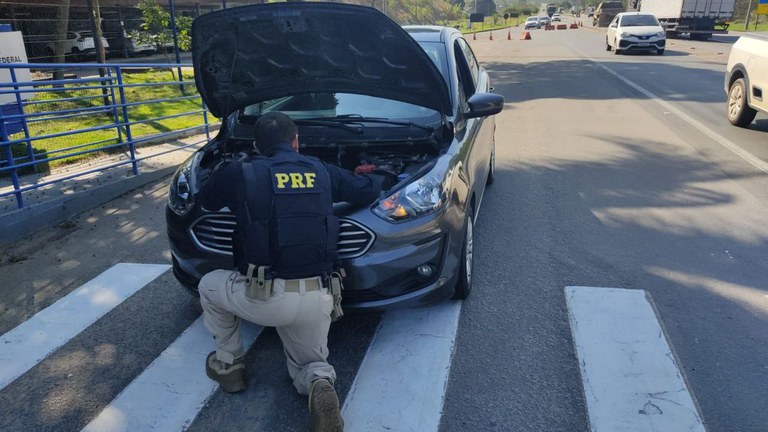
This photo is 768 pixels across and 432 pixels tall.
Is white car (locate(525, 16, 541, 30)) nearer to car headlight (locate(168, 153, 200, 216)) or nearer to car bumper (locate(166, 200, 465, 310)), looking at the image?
car headlight (locate(168, 153, 200, 216))

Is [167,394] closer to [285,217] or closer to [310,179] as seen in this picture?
[285,217]

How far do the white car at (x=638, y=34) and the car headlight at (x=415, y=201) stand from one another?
78.4 ft

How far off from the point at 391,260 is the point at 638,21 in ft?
86.1

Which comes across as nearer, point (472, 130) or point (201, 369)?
point (201, 369)

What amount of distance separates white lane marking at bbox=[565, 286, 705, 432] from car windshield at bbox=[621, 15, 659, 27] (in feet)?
80.6

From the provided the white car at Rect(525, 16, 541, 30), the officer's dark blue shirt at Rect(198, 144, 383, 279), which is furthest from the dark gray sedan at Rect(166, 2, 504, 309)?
the white car at Rect(525, 16, 541, 30)

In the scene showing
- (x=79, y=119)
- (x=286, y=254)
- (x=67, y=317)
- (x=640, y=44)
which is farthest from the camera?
(x=640, y=44)

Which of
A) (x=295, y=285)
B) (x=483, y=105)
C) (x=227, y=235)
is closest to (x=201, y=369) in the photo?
(x=227, y=235)

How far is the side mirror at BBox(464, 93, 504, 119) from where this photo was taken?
4.46m

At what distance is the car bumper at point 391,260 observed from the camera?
131 inches

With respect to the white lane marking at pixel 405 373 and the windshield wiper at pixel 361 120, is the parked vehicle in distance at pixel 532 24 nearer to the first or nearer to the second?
the windshield wiper at pixel 361 120

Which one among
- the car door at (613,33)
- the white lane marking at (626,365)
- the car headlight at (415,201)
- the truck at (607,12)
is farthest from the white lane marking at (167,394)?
the truck at (607,12)

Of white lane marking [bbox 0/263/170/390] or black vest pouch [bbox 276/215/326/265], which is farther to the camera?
white lane marking [bbox 0/263/170/390]

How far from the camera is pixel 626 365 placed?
3.31m
